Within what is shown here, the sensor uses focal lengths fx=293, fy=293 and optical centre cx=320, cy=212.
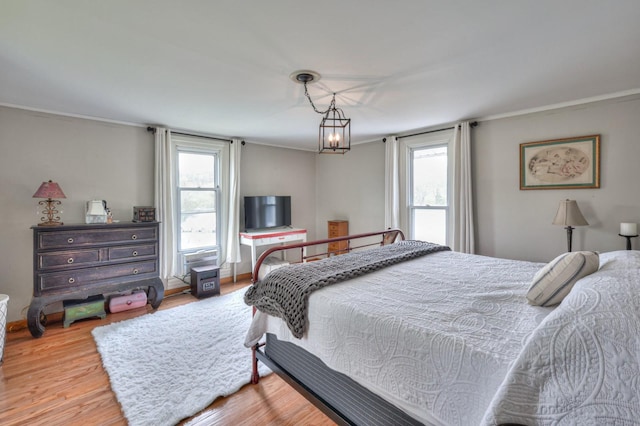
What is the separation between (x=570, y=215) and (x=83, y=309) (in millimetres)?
5238

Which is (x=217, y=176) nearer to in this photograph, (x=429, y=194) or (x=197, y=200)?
(x=197, y=200)

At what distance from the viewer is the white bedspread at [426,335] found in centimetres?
105

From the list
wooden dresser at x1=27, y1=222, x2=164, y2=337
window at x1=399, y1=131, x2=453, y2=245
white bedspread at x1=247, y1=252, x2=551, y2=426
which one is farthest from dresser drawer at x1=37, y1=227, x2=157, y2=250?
window at x1=399, y1=131, x2=453, y2=245

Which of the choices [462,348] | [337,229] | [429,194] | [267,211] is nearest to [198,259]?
[267,211]

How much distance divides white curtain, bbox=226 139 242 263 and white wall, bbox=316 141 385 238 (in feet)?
5.87

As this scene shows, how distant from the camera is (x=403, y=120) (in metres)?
3.71

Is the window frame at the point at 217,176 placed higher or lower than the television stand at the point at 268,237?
higher

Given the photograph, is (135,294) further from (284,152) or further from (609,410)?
(609,410)

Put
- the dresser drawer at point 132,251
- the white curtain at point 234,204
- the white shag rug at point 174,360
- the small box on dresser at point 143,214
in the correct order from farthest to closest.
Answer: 1. the white curtain at point 234,204
2. the small box on dresser at point 143,214
3. the dresser drawer at point 132,251
4. the white shag rug at point 174,360

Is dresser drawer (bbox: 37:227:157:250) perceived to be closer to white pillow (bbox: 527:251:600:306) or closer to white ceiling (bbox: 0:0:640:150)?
white ceiling (bbox: 0:0:640:150)

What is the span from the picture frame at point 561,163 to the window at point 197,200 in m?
4.25

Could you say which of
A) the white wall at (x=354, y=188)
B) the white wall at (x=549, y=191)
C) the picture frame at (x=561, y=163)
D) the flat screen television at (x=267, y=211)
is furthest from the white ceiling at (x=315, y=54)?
the flat screen television at (x=267, y=211)

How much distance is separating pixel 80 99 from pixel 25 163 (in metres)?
1.09

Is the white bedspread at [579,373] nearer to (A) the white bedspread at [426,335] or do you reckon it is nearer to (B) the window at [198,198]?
(A) the white bedspread at [426,335]
